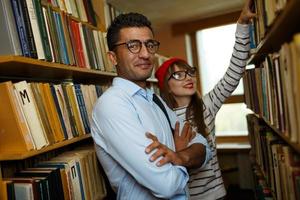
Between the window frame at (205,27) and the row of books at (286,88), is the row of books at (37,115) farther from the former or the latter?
the window frame at (205,27)

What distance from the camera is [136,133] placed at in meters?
1.11

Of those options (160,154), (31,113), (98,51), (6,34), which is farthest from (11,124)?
(98,51)

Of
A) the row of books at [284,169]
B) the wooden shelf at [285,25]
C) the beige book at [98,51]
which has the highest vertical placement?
the beige book at [98,51]

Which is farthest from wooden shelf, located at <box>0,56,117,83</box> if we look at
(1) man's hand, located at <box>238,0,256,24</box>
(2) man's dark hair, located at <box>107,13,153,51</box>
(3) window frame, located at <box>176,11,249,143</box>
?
(3) window frame, located at <box>176,11,249,143</box>

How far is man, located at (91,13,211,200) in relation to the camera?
1091 millimetres

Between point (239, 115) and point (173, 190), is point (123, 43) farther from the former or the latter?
point (239, 115)

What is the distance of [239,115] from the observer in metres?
4.14

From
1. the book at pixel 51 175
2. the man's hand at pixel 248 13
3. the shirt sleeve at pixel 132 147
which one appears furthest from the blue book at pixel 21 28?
the man's hand at pixel 248 13

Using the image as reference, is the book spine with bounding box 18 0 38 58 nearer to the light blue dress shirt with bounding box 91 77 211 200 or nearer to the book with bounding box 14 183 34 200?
the light blue dress shirt with bounding box 91 77 211 200

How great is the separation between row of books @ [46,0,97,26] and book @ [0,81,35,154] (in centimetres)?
61

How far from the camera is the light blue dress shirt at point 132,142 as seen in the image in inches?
42.7

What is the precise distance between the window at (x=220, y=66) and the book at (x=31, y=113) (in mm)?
3267

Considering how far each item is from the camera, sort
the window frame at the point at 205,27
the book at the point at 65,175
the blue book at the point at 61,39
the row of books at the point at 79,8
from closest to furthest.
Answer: the book at the point at 65,175, the blue book at the point at 61,39, the row of books at the point at 79,8, the window frame at the point at 205,27

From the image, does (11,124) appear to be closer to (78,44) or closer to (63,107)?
(63,107)
